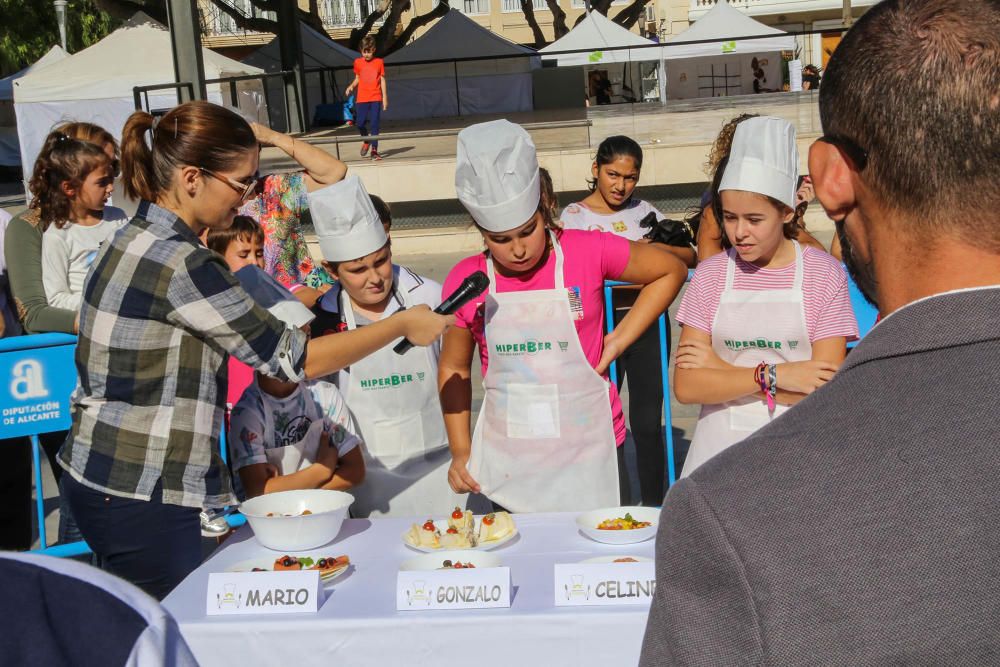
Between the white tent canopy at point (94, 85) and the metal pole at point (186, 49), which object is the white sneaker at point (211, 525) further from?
the white tent canopy at point (94, 85)

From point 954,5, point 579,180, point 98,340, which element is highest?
point 954,5

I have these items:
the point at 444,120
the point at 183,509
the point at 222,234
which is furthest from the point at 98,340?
the point at 444,120

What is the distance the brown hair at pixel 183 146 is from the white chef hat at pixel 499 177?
0.67 meters

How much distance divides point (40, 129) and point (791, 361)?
1747cm

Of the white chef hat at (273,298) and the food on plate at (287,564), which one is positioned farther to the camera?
the white chef hat at (273,298)

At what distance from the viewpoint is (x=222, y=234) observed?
4.14m

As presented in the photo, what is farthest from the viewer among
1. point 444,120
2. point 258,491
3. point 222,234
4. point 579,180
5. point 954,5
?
point 444,120

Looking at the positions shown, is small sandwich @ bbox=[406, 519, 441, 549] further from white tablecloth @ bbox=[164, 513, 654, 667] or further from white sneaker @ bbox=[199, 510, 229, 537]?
white sneaker @ bbox=[199, 510, 229, 537]

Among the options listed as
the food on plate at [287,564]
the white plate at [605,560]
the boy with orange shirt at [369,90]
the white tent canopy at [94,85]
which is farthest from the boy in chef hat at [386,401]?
the boy with orange shirt at [369,90]

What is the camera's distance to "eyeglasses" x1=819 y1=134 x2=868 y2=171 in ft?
3.27

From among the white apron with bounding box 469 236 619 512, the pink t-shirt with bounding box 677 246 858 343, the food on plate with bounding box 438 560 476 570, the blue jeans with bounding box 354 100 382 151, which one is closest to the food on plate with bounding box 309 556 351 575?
the food on plate with bounding box 438 560 476 570

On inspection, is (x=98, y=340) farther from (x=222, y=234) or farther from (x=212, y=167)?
(x=222, y=234)

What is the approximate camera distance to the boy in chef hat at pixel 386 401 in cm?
344

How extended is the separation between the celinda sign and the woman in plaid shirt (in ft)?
4.45
